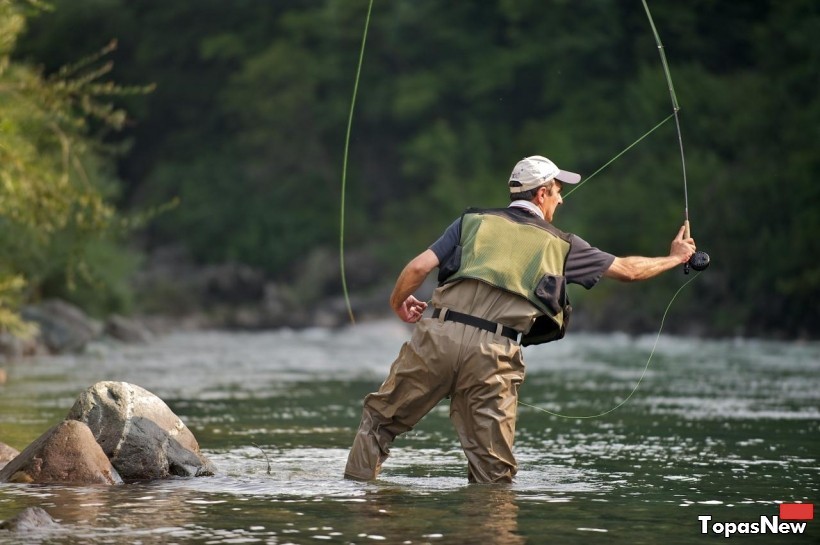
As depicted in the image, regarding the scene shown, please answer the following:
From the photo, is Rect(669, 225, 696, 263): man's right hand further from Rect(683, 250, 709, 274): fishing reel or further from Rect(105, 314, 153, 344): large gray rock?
Rect(105, 314, 153, 344): large gray rock

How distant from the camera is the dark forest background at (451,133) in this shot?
107ft

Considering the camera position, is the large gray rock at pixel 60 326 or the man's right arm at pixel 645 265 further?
the large gray rock at pixel 60 326

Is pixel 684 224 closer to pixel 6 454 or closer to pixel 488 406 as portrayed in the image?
pixel 488 406

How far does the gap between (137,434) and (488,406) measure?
2219 mm

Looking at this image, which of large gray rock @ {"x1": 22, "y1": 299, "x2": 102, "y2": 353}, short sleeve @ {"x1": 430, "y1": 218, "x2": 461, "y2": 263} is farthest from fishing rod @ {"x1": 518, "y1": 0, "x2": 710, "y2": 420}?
large gray rock @ {"x1": 22, "y1": 299, "x2": 102, "y2": 353}

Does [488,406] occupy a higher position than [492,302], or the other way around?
[492,302]

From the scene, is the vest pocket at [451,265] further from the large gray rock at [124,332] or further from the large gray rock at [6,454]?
the large gray rock at [124,332]

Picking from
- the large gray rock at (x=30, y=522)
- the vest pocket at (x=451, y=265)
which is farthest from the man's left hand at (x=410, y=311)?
the large gray rock at (x=30, y=522)

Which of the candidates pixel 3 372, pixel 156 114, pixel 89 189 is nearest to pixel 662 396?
pixel 89 189

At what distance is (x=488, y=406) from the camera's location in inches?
306

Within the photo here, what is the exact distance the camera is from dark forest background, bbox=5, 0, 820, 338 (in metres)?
32.6

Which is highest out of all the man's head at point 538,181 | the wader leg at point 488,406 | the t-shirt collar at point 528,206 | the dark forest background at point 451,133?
the dark forest background at point 451,133

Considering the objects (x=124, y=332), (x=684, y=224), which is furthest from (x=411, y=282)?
(x=124, y=332)

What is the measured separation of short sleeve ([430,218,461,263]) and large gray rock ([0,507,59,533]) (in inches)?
90.8
